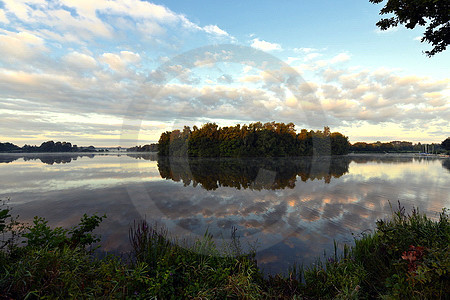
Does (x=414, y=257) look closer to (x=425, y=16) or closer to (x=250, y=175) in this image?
(x=425, y=16)

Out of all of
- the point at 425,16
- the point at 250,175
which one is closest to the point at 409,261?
the point at 425,16

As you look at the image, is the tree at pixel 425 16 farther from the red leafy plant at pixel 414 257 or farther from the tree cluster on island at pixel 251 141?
the tree cluster on island at pixel 251 141

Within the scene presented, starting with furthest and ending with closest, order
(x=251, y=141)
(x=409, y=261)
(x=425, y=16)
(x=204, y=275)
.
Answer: (x=251, y=141)
(x=425, y=16)
(x=204, y=275)
(x=409, y=261)

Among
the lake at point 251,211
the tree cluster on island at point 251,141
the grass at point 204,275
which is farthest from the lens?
the tree cluster on island at point 251,141

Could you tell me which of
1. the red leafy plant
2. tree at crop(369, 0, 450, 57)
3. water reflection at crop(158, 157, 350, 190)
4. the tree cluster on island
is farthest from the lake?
the tree cluster on island

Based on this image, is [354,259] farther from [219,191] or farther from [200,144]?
[200,144]

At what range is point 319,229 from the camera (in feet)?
30.7

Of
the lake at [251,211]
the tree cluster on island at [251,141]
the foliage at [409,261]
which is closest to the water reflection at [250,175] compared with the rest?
the lake at [251,211]

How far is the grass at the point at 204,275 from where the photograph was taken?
12.7ft

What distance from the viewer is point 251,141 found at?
8531 cm

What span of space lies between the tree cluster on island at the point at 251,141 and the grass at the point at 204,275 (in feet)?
258

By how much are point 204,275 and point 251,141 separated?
8135 centimetres

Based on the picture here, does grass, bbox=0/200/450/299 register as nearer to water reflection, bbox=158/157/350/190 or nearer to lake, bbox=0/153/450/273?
lake, bbox=0/153/450/273

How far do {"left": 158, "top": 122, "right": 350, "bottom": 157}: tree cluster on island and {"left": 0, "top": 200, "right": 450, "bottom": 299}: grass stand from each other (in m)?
78.7
